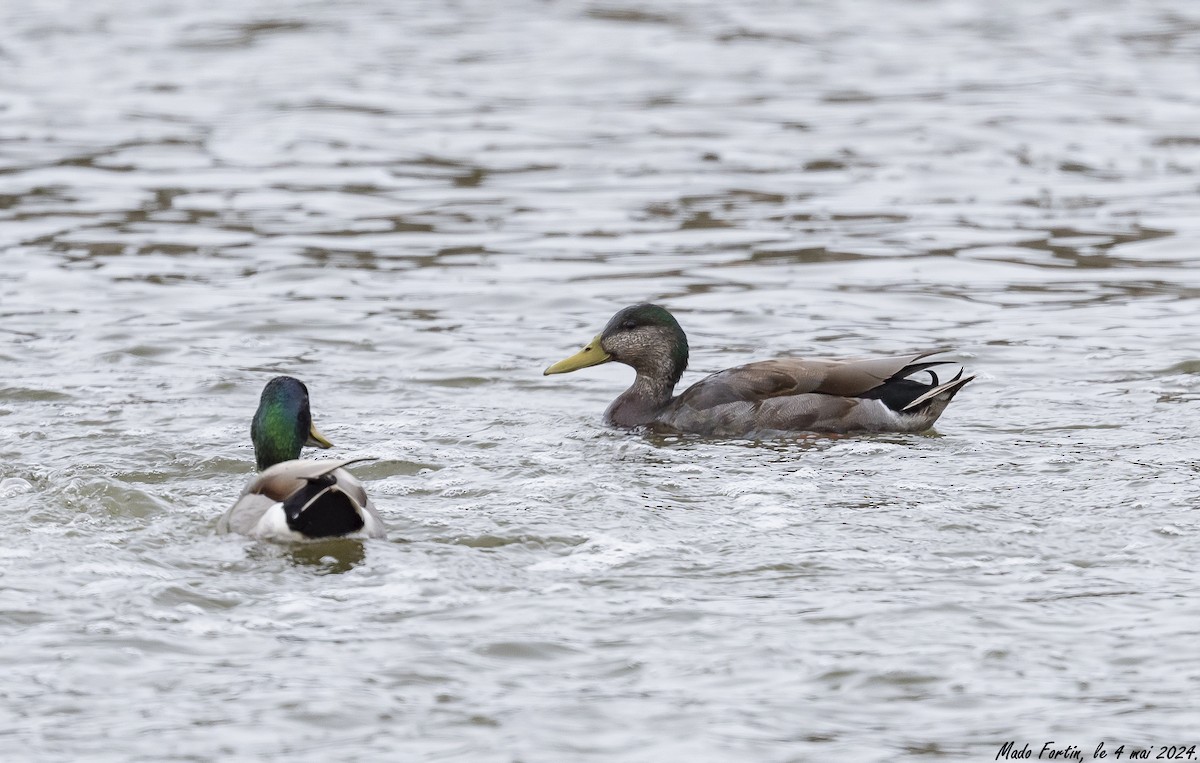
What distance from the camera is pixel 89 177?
17.7 metres

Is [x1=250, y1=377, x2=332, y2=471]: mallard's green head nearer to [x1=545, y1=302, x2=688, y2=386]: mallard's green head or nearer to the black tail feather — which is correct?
[x1=545, y1=302, x2=688, y2=386]: mallard's green head

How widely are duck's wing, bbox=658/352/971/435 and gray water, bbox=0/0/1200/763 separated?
6.5 inches

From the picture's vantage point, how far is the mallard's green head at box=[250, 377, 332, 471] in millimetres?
8406

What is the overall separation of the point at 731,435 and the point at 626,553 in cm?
261

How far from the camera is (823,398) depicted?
9992mm

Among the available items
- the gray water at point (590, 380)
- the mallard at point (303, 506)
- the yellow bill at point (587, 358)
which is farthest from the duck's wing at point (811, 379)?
the mallard at point (303, 506)

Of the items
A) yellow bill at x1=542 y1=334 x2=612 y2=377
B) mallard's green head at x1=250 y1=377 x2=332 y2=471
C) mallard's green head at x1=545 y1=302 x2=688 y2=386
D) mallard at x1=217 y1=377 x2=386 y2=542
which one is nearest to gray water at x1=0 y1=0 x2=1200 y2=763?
mallard at x1=217 y1=377 x2=386 y2=542

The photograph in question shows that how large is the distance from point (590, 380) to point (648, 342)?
1469mm

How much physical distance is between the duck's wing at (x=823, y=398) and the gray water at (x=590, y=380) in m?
0.16

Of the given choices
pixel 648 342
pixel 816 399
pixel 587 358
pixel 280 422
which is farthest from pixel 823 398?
pixel 280 422

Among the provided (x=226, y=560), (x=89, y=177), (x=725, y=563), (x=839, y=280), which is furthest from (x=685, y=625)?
(x=89, y=177)

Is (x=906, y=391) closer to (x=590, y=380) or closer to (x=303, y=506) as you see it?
(x=590, y=380)

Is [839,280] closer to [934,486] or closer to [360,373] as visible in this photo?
[360,373]

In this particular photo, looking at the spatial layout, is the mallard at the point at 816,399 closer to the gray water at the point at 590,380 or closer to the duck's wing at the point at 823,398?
the duck's wing at the point at 823,398
